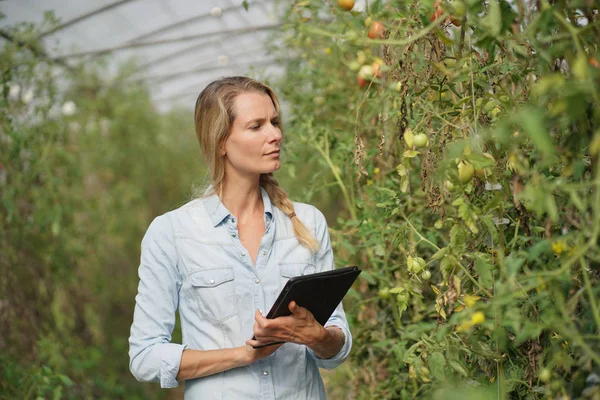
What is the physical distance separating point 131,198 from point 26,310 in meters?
2.46

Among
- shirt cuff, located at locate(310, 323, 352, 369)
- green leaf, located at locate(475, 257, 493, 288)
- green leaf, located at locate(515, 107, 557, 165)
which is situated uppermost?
green leaf, located at locate(515, 107, 557, 165)

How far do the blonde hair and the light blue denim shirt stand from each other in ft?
0.22

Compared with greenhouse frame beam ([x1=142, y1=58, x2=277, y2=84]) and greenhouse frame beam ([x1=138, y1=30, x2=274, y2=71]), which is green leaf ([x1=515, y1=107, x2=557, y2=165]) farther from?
greenhouse frame beam ([x1=142, y1=58, x2=277, y2=84])

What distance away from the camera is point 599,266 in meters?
0.89

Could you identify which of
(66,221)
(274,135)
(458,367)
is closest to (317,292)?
(458,367)

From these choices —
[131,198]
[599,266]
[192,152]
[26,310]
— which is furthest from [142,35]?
[599,266]

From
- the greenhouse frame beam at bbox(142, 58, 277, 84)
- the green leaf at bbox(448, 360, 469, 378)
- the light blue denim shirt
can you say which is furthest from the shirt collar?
the greenhouse frame beam at bbox(142, 58, 277, 84)

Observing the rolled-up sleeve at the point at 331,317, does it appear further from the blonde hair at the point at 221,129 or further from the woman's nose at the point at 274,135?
the woman's nose at the point at 274,135

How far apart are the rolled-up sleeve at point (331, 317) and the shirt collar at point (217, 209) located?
0.39 ft

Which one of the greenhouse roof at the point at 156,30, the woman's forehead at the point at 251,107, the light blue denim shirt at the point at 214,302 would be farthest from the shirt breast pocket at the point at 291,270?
the greenhouse roof at the point at 156,30

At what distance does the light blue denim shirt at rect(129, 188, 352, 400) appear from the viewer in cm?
137

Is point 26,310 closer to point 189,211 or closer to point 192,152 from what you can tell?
point 189,211

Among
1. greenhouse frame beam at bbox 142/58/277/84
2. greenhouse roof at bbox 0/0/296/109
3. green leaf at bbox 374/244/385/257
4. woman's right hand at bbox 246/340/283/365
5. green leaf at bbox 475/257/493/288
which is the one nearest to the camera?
green leaf at bbox 475/257/493/288

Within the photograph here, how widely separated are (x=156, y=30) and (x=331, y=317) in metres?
4.47
